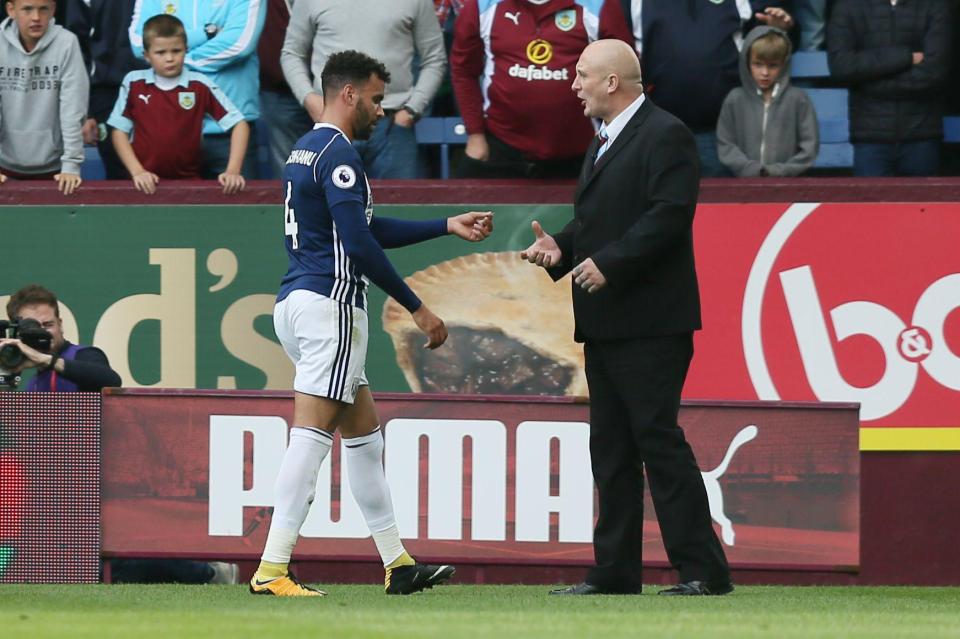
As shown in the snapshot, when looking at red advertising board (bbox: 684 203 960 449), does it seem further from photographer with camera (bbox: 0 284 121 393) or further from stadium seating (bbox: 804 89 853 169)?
photographer with camera (bbox: 0 284 121 393)

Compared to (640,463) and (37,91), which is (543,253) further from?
(37,91)

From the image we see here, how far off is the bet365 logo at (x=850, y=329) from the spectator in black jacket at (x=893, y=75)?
0.96m

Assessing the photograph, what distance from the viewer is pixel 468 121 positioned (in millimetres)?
9398

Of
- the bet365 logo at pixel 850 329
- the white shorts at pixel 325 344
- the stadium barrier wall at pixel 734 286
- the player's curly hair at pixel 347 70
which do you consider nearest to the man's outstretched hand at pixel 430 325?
the white shorts at pixel 325 344

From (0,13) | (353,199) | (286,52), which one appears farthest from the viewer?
(0,13)

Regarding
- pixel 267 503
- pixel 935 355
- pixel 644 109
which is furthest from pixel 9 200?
pixel 935 355

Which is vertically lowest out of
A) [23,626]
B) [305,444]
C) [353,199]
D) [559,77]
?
[23,626]

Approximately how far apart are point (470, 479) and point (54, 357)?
2035 millimetres

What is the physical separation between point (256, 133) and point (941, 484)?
4343mm

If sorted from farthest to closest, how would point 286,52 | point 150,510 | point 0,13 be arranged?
point 0,13 → point 286,52 → point 150,510

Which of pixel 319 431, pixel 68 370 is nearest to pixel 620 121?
pixel 319 431

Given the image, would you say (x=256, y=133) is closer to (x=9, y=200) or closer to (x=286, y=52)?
(x=286, y=52)

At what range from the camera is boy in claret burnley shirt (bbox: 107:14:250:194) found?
9.44 meters

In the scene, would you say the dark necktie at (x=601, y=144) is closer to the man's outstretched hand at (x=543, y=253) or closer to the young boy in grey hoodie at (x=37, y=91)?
the man's outstretched hand at (x=543, y=253)
